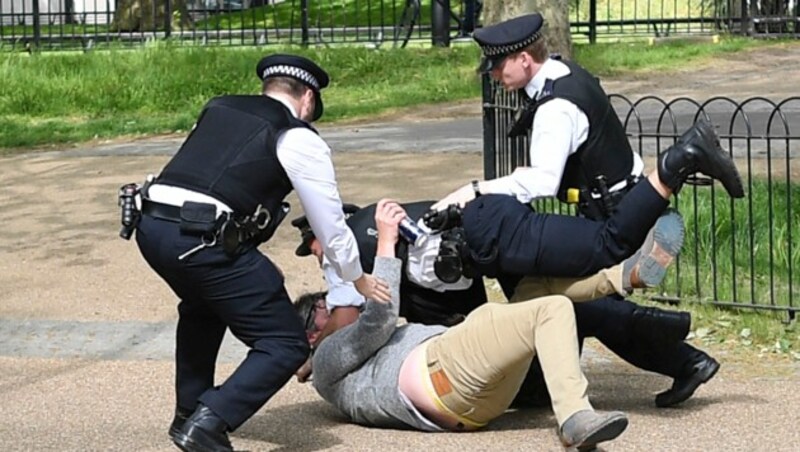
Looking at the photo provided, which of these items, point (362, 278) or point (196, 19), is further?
point (196, 19)

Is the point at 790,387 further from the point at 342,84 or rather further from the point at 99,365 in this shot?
the point at 342,84

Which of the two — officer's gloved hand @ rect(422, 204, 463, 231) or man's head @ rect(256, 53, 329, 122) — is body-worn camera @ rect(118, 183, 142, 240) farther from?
officer's gloved hand @ rect(422, 204, 463, 231)

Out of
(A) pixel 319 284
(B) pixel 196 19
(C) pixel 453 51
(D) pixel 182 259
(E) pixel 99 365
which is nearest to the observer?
(D) pixel 182 259

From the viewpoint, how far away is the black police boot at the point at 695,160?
5203mm

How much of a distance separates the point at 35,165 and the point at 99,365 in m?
6.42

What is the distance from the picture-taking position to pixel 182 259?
518 centimetres

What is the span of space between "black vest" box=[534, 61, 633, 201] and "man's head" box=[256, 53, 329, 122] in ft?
2.87

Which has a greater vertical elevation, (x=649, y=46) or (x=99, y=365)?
(x=649, y=46)

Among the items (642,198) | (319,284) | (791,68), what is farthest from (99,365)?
(791,68)

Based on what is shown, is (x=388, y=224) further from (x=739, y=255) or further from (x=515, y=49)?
(x=739, y=255)

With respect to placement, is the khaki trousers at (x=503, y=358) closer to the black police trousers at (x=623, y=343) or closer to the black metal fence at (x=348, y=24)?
the black police trousers at (x=623, y=343)

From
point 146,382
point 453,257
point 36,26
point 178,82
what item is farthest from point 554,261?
point 36,26

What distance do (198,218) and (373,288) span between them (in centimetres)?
67

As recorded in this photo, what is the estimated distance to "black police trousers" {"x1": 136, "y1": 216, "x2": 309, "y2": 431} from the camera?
17.1 ft
